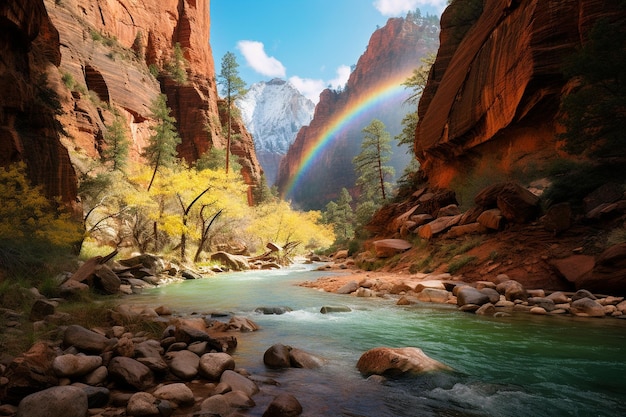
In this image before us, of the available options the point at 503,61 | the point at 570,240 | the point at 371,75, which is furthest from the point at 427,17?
the point at 570,240

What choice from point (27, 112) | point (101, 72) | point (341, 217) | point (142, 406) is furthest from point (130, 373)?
point (341, 217)

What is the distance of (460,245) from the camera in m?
13.2

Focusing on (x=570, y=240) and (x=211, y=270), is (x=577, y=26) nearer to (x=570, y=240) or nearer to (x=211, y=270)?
(x=570, y=240)

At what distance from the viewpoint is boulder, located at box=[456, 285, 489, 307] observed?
844cm

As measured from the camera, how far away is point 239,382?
3.81 metres

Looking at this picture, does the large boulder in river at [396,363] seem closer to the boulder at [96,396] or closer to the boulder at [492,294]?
the boulder at [96,396]

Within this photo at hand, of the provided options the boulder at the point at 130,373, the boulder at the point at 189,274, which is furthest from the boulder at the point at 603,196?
the boulder at the point at 189,274

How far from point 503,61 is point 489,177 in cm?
549

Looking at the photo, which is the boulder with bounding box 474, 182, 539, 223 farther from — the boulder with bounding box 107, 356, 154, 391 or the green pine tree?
the green pine tree

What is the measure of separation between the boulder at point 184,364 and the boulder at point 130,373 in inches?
11.9

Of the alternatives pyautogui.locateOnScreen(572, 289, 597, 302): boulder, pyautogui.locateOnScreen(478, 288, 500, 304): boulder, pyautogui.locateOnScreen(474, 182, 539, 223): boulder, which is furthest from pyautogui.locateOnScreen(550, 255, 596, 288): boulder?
pyautogui.locateOnScreen(474, 182, 539, 223): boulder

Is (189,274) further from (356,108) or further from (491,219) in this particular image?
(356,108)

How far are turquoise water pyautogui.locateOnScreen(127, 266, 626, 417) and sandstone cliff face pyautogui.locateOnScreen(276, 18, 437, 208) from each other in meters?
114

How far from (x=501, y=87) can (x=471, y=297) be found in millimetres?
11876
